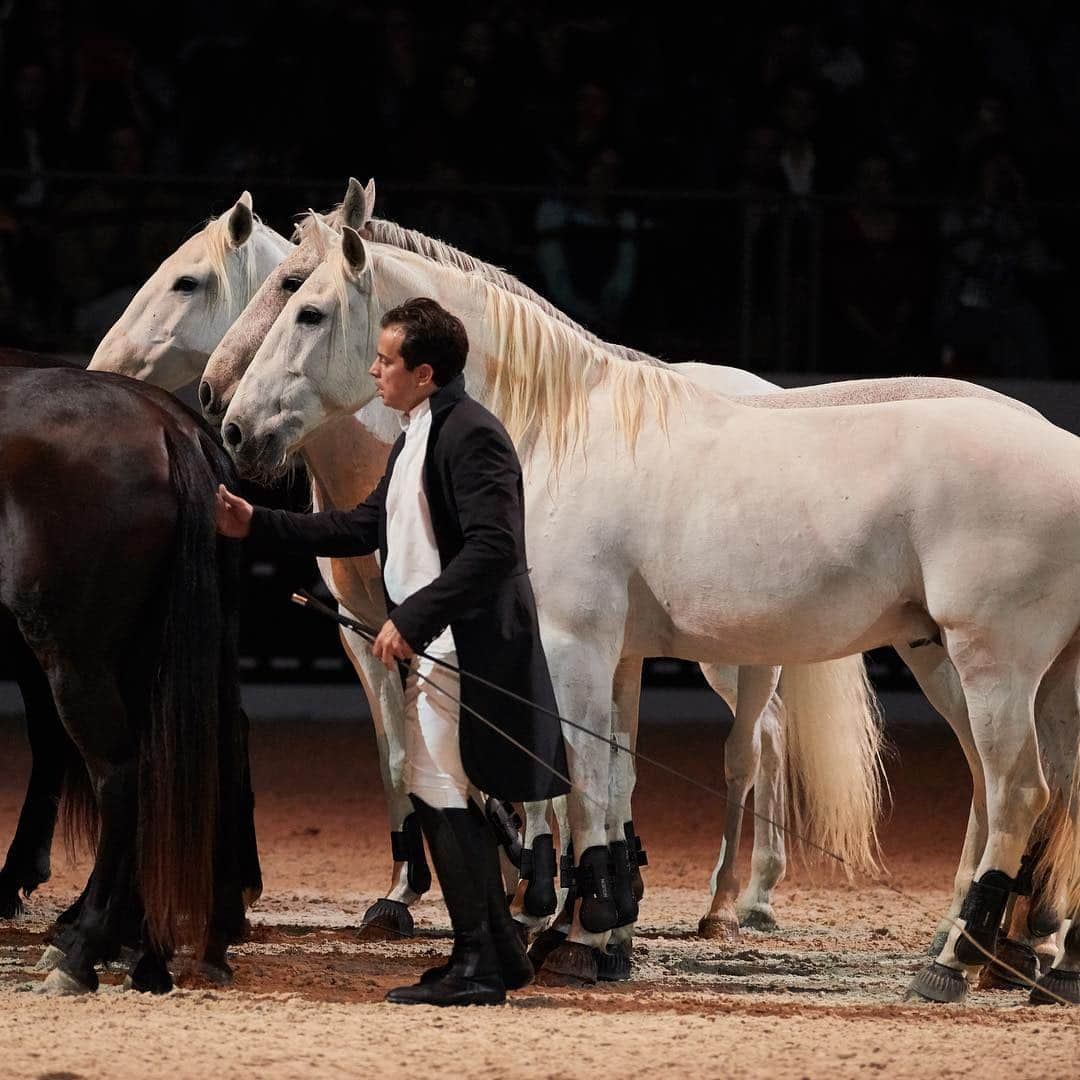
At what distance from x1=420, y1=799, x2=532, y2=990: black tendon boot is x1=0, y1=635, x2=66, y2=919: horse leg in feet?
6.57

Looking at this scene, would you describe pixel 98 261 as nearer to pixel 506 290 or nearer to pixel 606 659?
pixel 506 290

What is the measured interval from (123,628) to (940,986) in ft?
7.77

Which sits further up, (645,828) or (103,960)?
(103,960)

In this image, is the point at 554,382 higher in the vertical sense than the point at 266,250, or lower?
lower

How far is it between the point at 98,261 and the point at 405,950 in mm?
4729

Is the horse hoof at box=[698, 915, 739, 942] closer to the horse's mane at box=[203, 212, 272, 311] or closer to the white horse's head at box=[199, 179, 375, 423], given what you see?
the white horse's head at box=[199, 179, 375, 423]

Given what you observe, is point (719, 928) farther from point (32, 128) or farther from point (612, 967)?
point (32, 128)

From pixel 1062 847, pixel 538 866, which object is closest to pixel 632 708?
pixel 538 866

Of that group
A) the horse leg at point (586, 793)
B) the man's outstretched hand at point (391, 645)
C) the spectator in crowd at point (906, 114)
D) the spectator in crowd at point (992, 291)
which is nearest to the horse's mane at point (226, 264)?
the horse leg at point (586, 793)

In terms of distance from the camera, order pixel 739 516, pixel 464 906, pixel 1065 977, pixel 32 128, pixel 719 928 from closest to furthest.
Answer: pixel 464 906
pixel 1065 977
pixel 739 516
pixel 719 928
pixel 32 128

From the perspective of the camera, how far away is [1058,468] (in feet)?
15.9

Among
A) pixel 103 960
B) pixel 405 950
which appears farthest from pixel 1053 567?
pixel 103 960

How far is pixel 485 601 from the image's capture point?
4434 mm

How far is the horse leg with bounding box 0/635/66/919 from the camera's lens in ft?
19.7
